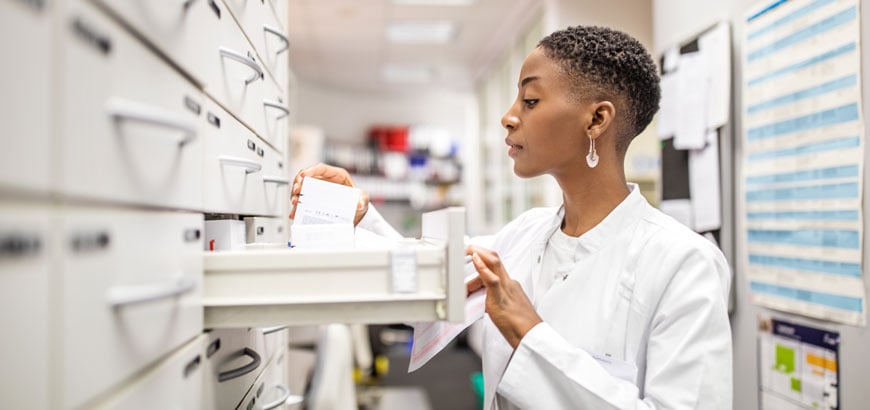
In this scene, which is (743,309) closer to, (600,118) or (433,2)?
(600,118)

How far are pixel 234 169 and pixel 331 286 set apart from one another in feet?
0.90

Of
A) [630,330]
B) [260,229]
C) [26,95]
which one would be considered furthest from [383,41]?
[26,95]

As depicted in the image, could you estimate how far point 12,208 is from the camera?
32 cm

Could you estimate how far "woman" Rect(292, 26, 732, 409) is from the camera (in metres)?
0.82

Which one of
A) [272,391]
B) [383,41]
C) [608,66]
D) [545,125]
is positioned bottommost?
[272,391]

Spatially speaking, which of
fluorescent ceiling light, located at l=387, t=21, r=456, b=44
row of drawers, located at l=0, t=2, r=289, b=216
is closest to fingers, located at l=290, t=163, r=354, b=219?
row of drawers, located at l=0, t=2, r=289, b=216

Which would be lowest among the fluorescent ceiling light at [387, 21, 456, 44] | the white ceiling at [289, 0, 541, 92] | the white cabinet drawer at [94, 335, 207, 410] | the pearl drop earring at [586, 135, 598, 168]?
the white cabinet drawer at [94, 335, 207, 410]

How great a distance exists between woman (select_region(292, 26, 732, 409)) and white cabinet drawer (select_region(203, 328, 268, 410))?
30 centimetres

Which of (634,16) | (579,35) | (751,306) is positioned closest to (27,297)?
(579,35)

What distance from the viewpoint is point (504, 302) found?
86 centimetres

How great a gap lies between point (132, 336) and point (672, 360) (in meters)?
0.72

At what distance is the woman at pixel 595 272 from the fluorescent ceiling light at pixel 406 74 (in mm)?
4199

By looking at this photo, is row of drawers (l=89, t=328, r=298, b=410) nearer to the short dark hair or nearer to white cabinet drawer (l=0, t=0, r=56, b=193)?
white cabinet drawer (l=0, t=0, r=56, b=193)

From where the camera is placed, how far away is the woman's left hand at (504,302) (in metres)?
0.86
